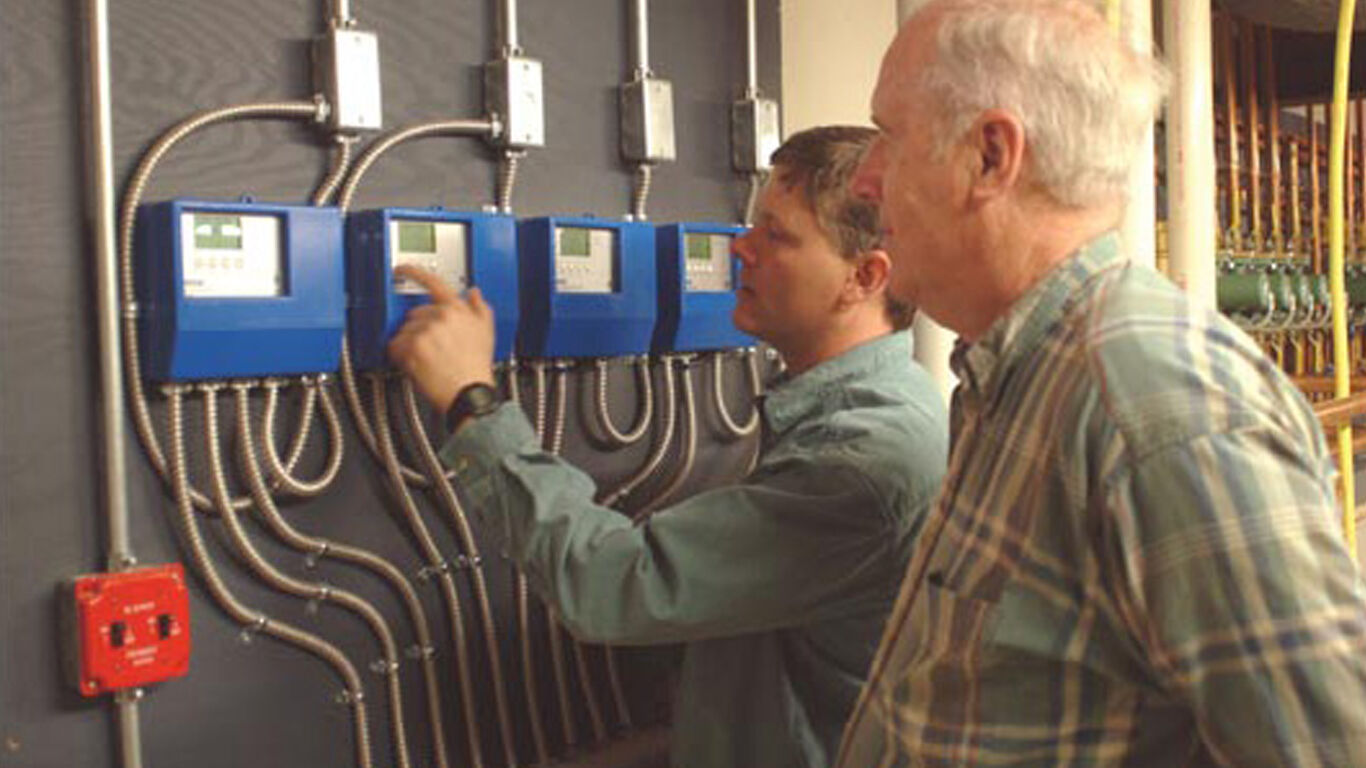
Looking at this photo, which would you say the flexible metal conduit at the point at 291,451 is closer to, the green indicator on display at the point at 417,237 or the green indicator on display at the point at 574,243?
the green indicator on display at the point at 417,237

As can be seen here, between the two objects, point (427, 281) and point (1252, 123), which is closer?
point (427, 281)

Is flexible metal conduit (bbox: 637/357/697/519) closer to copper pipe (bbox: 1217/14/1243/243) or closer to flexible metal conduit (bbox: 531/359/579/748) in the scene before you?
flexible metal conduit (bbox: 531/359/579/748)

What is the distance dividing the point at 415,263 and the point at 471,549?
0.34 metres

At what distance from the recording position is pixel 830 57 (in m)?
2.31

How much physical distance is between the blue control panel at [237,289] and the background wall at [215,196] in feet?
0.20

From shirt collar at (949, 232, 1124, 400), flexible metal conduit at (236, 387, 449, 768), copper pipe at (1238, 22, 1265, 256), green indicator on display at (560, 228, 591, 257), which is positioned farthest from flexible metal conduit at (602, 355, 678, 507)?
copper pipe at (1238, 22, 1265, 256)

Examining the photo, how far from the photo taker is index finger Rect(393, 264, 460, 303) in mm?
1375

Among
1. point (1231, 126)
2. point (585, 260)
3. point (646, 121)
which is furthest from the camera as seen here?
point (1231, 126)

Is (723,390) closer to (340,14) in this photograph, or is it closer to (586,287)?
(586,287)

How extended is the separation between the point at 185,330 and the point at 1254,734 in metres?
0.91

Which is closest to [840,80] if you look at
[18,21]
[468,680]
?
[468,680]

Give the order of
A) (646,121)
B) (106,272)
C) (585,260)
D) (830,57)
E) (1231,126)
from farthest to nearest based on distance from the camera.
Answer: (1231,126) → (830,57) → (646,121) → (585,260) → (106,272)

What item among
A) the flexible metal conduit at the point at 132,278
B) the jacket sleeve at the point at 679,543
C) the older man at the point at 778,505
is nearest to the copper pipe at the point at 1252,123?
the older man at the point at 778,505

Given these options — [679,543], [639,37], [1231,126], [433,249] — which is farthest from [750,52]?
[1231,126]
